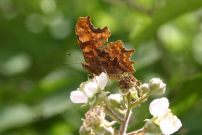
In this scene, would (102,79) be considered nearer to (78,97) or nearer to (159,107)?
(78,97)

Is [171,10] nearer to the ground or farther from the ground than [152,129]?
farther from the ground

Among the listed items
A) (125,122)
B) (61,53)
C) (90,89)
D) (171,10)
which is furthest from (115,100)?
(61,53)

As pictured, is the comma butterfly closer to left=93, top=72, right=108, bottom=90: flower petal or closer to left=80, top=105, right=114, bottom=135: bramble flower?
left=93, top=72, right=108, bottom=90: flower petal

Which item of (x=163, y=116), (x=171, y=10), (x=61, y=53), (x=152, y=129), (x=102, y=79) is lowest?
(x=152, y=129)

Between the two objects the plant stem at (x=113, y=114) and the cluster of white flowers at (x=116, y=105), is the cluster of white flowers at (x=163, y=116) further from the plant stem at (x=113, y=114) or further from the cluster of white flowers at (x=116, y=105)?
the plant stem at (x=113, y=114)

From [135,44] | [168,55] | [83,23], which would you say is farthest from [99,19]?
[83,23]

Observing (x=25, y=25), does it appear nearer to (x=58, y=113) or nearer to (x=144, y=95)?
(x=58, y=113)
